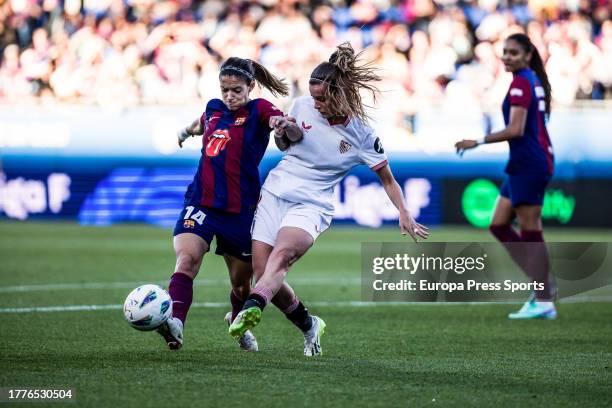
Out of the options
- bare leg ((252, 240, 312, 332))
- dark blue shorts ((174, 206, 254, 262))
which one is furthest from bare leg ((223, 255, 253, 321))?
bare leg ((252, 240, 312, 332))

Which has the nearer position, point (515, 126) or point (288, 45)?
point (515, 126)

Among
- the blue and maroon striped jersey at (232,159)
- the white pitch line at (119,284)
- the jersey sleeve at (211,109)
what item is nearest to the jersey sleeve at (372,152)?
the blue and maroon striped jersey at (232,159)

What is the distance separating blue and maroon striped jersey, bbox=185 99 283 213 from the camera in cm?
652

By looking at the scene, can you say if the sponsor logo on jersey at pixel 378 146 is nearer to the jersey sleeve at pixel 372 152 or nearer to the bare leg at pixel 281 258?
the jersey sleeve at pixel 372 152

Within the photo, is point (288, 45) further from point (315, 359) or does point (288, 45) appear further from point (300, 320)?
point (315, 359)

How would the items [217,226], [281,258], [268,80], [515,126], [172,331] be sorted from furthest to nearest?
[515,126]
[268,80]
[217,226]
[281,258]
[172,331]

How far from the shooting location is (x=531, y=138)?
9.12 m

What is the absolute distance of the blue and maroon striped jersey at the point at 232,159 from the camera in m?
6.52

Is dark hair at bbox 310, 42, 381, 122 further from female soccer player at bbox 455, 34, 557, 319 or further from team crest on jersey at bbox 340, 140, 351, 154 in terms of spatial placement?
female soccer player at bbox 455, 34, 557, 319

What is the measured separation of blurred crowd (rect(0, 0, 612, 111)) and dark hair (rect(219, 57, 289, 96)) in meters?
12.5

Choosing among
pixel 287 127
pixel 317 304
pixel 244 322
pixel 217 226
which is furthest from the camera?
pixel 317 304

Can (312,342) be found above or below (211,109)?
below

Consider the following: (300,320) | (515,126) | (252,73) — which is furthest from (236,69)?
(515,126)

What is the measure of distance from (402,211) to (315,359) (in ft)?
3.41
